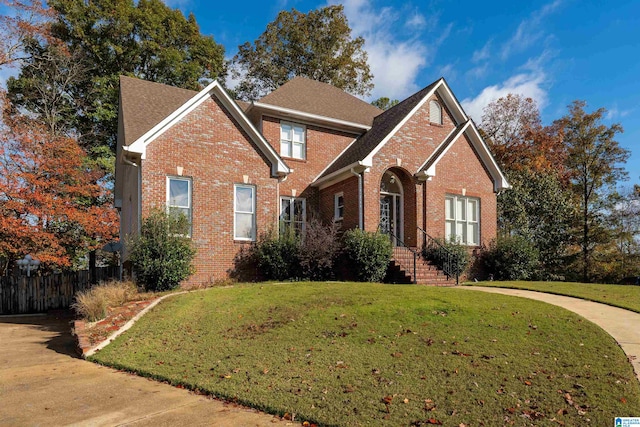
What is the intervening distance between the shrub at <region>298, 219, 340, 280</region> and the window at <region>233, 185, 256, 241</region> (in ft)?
6.44

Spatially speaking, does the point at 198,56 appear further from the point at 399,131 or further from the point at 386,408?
the point at 386,408

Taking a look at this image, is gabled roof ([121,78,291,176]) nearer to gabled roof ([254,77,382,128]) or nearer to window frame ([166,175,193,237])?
window frame ([166,175,193,237])

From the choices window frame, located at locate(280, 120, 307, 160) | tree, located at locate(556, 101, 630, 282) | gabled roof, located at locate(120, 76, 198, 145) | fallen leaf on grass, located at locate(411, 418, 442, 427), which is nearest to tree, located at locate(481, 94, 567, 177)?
tree, located at locate(556, 101, 630, 282)

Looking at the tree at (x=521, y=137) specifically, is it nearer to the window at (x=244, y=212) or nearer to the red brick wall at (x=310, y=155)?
the red brick wall at (x=310, y=155)

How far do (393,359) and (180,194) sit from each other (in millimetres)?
10784

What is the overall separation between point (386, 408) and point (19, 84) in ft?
98.4

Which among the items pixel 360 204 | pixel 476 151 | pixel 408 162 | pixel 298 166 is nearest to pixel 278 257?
pixel 360 204

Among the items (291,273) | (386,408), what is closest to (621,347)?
(386,408)

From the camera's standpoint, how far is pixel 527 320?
8.10 m

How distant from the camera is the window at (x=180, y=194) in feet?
48.7

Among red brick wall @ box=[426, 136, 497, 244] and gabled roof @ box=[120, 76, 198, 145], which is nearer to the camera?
gabled roof @ box=[120, 76, 198, 145]

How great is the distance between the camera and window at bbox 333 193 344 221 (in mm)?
18345

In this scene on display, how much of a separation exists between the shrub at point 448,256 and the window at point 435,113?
552 centimetres

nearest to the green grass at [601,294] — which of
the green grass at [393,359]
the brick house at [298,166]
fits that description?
the green grass at [393,359]
